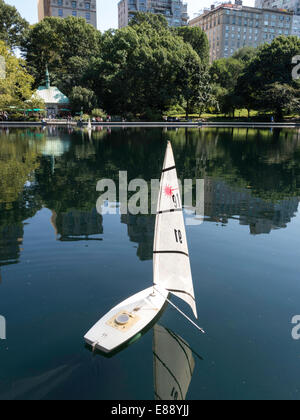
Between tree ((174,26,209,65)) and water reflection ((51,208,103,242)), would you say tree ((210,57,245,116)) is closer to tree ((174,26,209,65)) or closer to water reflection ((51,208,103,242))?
tree ((174,26,209,65))

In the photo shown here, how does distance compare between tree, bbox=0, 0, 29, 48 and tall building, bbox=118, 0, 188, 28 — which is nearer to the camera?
tree, bbox=0, 0, 29, 48

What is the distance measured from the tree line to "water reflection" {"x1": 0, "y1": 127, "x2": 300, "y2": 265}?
39956mm

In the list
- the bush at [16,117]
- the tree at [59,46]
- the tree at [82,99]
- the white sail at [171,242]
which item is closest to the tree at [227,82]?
the tree at [82,99]

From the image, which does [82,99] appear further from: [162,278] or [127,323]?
[127,323]

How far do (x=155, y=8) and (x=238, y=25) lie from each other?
38433mm

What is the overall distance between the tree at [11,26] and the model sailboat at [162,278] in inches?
3872

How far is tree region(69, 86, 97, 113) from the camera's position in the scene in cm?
7494

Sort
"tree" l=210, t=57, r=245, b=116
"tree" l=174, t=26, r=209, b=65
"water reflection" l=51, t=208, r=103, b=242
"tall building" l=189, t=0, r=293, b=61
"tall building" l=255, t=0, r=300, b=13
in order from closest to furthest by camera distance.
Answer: "water reflection" l=51, t=208, r=103, b=242, "tree" l=210, t=57, r=245, b=116, "tree" l=174, t=26, r=209, b=65, "tall building" l=189, t=0, r=293, b=61, "tall building" l=255, t=0, r=300, b=13

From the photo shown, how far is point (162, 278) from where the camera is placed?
8156 millimetres

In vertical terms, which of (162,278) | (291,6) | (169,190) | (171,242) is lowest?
(162,278)

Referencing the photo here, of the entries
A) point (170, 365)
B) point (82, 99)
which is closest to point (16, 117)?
point (82, 99)

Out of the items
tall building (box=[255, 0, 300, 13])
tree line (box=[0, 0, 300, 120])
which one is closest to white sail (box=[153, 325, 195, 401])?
tree line (box=[0, 0, 300, 120])

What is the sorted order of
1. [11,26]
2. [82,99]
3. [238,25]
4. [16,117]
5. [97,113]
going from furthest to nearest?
1. [238,25]
2. [11,26]
3. [97,113]
4. [16,117]
5. [82,99]

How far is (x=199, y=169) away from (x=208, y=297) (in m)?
20.3
